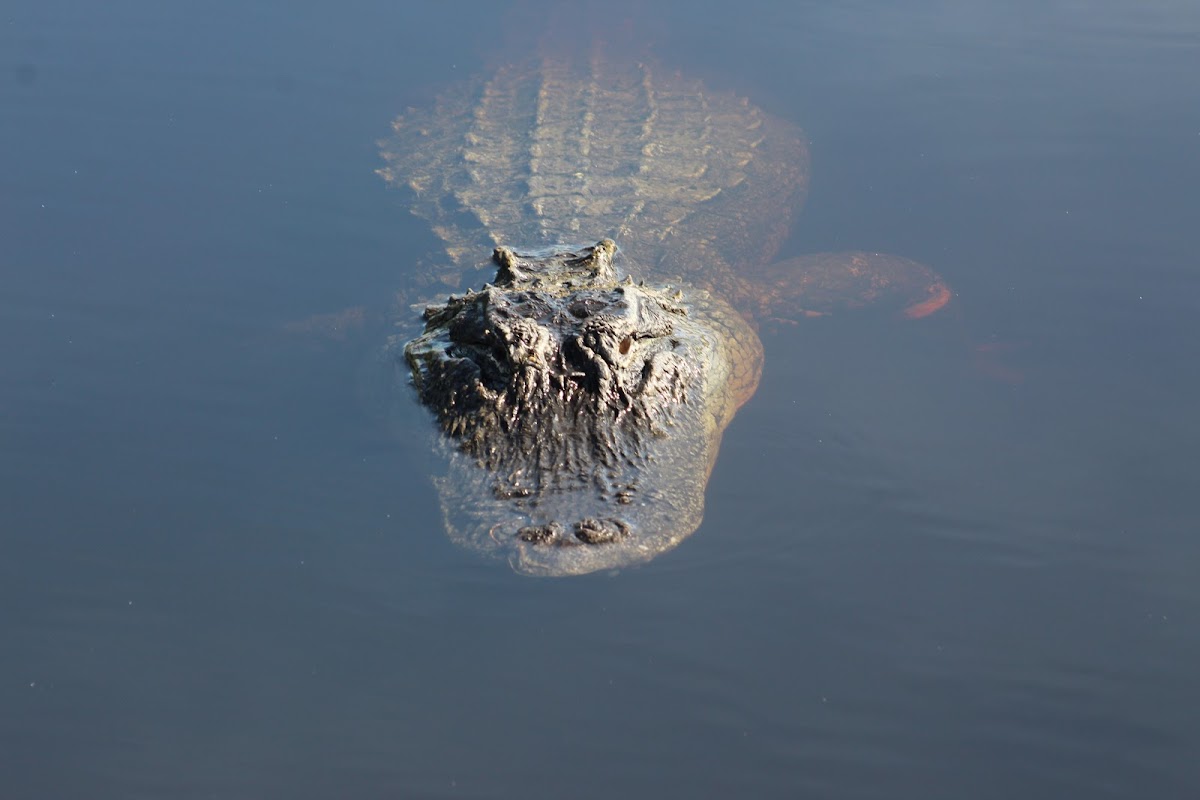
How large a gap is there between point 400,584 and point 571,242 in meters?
3.29

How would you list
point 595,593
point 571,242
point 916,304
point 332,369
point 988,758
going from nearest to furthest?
point 988,758 → point 595,593 → point 332,369 → point 916,304 → point 571,242

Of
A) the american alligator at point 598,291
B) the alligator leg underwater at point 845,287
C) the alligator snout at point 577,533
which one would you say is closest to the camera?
the alligator snout at point 577,533

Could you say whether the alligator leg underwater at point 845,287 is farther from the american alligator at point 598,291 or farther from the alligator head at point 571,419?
the alligator head at point 571,419

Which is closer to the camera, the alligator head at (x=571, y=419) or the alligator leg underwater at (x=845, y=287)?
the alligator head at (x=571, y=419)

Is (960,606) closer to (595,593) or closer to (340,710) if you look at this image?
(595,593)

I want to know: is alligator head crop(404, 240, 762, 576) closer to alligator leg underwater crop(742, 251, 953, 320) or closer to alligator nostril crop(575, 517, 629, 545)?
alligator nostril crop(575, 517, 629, 545)

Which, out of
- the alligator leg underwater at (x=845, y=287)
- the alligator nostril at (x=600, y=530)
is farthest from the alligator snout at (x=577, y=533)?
the alligator leg underwater at (x=845, y=287)

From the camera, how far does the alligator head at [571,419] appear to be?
445 centimetres

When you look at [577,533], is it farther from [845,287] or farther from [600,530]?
[845,287]

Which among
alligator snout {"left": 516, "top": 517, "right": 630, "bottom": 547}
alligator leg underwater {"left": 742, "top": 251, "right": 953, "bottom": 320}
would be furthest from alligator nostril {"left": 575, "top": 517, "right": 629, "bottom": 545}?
alligator leg underwater {"left": 742, "top": 251, "right": 953, "bottom": 320}

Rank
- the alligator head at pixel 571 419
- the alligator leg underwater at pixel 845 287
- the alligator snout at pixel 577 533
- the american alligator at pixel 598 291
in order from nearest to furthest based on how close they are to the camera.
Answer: the alligator snout at pixel 577 533
the alligator head at pixel 571 419
the american alligator at pixel 598 291
the alligator leg underwater at pixel 845 287

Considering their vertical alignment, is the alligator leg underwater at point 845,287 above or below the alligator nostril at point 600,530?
above

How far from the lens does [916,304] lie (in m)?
6.44

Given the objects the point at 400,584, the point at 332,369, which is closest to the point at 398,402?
the point at 332,369
